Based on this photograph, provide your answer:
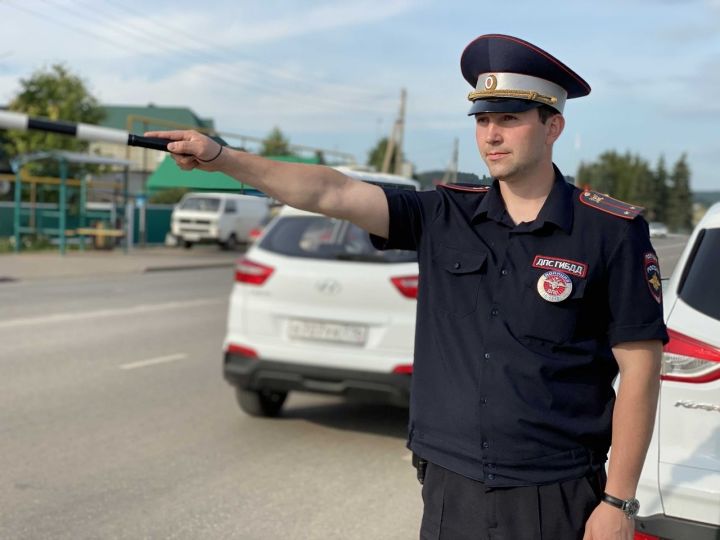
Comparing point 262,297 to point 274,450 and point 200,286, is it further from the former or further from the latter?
point 200,286

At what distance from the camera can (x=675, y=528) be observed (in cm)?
304

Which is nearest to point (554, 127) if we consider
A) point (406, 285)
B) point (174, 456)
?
point (406, 285)

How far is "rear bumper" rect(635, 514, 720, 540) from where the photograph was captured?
3.00 m

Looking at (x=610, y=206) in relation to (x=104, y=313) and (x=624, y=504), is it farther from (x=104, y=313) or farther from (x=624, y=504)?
(x=104, y=313)

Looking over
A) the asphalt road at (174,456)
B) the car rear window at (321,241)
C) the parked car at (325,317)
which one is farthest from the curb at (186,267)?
the parked car at (325,317)

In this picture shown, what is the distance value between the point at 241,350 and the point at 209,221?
87.5 ft

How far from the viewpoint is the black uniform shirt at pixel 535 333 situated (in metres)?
2.15

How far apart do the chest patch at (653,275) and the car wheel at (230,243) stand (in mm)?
31493

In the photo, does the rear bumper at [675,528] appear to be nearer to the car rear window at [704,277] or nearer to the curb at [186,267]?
the car rear window at [704,277]

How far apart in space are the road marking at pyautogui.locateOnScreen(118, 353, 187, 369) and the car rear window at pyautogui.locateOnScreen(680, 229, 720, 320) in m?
6.35

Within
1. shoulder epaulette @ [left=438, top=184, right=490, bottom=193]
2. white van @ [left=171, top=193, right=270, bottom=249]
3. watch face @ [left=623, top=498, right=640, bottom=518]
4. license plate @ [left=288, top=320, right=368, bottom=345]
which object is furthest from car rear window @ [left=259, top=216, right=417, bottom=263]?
white van @ [left=171, top=193, right=270, bottom=249]

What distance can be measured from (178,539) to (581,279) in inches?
110

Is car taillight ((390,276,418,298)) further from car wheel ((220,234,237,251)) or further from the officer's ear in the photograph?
car wheel ((220,234,237,251))

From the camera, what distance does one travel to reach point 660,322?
7.02 ft
